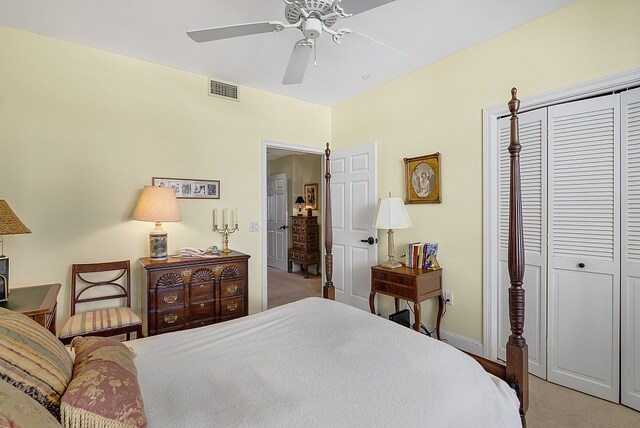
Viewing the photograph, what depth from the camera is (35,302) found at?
179cm

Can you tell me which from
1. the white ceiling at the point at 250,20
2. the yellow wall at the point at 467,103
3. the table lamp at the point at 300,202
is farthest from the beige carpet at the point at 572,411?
the table lamp at the point at 300,202

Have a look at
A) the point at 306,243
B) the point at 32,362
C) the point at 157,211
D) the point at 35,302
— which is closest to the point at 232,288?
the point at 157,211

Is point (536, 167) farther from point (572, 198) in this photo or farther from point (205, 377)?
point (205, 377)

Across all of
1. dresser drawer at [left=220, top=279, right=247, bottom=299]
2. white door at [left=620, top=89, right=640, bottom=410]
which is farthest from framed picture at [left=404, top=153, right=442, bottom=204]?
dresser drawer at [left=220, top=279, right=247, bottom=299]

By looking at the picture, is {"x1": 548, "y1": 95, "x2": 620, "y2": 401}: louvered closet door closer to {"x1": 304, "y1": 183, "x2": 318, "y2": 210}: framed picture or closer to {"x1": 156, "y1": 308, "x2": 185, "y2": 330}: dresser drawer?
{"x1": 156, "y1": 308, "x2": 185, "y2": 330}: dresser drawer

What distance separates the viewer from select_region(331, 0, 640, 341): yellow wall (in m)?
2.02

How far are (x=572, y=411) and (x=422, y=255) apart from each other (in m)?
1.43

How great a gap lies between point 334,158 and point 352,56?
1.40m

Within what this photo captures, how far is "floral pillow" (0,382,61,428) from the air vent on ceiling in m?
3.06

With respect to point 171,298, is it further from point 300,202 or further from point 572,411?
point 300,202

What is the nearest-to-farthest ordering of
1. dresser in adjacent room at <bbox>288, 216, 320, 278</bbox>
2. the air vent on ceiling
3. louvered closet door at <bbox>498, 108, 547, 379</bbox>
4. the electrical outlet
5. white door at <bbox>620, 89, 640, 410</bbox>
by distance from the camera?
1. white door at <bbox>620, 89, 640, 410</bbox>
2. louvered closet door at <bbox>498, 108, 547, 379</bbox>
3. the electrical outlet
4. the air vent on ceiling
5. dresser in adjacent room at <bbox>288, 216, 320, 278</bbox>

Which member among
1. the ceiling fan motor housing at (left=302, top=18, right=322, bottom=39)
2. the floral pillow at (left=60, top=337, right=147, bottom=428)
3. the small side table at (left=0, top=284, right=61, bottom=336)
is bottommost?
the small side table at (left=0, top=284, right=61, bottom=336)

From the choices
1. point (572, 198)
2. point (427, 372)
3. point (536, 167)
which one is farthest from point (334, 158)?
point (427, 372)

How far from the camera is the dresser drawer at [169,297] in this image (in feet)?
8.23
